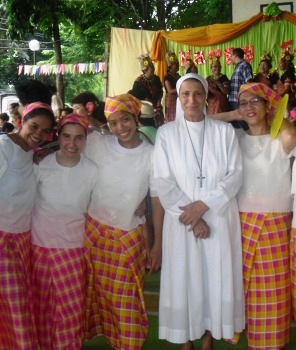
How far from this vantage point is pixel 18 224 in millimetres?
3277

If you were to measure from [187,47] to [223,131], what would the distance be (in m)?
9.59

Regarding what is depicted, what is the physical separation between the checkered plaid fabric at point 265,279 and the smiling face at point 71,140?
122cm

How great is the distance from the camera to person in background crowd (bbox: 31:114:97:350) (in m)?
3.34

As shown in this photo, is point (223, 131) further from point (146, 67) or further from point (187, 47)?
point (187, 47)

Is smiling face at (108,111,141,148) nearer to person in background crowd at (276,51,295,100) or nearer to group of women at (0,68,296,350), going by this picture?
group of women at (0,68,296,350)

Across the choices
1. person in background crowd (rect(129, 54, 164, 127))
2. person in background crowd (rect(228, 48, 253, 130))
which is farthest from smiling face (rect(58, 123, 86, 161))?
person in background crowd (rect(228, 48, 253, 130))

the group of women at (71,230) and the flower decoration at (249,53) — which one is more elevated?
the flower decoration at (249,53)

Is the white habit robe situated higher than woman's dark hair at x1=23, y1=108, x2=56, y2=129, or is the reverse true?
woman's dark hair at x1=23, y1=108, x2=56, y2=129

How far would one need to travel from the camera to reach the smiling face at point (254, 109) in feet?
11.4

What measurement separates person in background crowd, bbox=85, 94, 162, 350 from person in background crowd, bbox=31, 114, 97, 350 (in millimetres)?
140

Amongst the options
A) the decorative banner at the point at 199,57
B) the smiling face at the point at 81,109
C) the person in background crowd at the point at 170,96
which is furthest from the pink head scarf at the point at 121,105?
the decorative banner at the point at 199,57

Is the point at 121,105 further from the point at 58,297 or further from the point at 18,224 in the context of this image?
the point at 58,297

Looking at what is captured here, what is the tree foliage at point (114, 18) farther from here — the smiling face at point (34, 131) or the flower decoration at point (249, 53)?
the smiling face at point (34, 131)

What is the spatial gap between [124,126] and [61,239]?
850 millimetres
